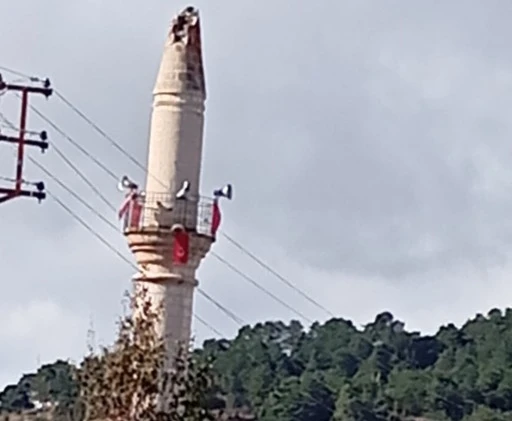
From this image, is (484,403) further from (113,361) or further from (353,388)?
(113,361)

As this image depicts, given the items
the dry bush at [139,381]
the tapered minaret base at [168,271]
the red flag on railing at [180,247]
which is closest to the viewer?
the dry bush at [139,381]

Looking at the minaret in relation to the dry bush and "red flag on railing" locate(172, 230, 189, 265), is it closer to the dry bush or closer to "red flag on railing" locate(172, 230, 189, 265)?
"red flag on railing" locate(172, 230, 189, 265)

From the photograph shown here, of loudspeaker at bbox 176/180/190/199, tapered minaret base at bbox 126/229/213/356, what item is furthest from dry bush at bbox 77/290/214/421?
loudspeaker at bbox 176/180/190/199

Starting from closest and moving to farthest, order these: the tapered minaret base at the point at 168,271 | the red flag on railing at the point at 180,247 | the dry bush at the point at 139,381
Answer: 1. the dry bush at the point at 139,381
2. the tapered minaret base at the point at 168,271
3. the red flag on railing at the point at 180,247

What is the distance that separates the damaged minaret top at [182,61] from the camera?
175ft

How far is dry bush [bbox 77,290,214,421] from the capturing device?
41281 mm

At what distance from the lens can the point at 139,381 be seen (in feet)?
136

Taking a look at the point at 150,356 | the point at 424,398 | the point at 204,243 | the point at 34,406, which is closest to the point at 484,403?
the point at 424,398

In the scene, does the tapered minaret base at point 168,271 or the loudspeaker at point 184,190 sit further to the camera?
the loudspeaker at point 184,190

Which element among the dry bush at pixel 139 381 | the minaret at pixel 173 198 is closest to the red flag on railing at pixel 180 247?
the minaret at pixel 173 198

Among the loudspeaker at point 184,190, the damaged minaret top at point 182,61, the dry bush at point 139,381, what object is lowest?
the dry bush at point 139,381

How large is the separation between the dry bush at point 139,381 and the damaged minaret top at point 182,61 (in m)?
11.5

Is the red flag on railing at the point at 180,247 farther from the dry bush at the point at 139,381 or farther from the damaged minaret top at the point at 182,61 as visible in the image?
the dry bush at the point at 139,381

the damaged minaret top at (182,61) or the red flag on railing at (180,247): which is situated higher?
the damaged minaret top at (182,61)
